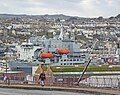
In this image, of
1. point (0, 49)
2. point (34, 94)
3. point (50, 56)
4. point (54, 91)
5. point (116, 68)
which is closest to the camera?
point (34, 94)

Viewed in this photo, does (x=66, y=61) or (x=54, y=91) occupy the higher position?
(x=54, y=91)

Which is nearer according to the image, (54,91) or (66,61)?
(54,91)

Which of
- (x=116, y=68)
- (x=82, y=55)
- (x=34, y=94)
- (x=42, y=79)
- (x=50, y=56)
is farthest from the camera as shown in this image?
(x=82, y=55)

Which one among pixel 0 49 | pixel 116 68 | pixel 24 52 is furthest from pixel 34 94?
pixel 0 49

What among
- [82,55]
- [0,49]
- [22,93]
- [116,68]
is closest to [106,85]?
[22,93]

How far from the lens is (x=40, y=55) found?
99.8 meters

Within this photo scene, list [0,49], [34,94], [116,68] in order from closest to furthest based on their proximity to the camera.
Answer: [34,94], [116,68], [0,49]

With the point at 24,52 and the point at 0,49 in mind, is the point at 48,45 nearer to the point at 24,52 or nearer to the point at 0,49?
the point at 24,52

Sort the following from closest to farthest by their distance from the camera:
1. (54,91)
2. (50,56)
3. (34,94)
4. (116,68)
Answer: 1. (34,94)
2. (54,91)
3. (116,68)
4. (50,56)

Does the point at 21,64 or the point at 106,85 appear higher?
the point at 106,85

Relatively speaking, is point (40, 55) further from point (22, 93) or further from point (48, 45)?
point (22, 93)

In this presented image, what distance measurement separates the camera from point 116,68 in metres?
91.0

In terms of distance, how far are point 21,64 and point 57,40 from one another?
59.9 ft

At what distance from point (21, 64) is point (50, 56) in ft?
19.9
